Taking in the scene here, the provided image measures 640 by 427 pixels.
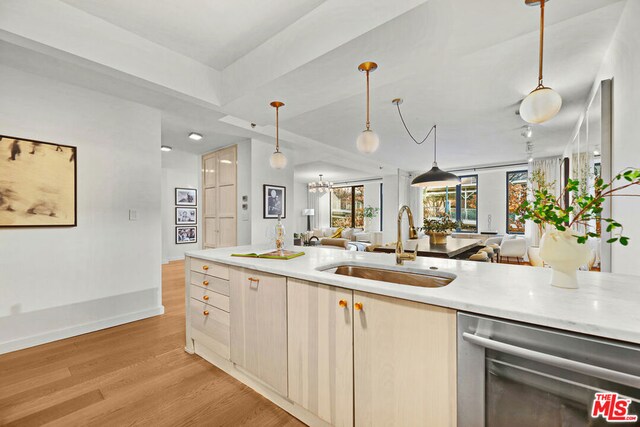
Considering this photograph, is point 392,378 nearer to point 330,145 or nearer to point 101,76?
point 101,76

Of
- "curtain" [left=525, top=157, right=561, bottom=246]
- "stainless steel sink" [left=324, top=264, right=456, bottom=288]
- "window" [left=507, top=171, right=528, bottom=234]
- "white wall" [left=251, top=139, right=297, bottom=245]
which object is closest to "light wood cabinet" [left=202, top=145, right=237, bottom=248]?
"white wall" [left=251, top=139, right=297, bottom=245]

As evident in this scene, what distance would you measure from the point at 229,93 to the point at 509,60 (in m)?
2.50

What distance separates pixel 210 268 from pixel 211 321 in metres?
0.41

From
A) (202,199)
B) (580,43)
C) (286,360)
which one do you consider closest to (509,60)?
(580,43)

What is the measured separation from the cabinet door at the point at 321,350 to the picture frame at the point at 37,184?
2.60 m

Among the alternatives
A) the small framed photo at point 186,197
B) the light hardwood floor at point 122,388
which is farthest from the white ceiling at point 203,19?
the small framed photo at point 186,197

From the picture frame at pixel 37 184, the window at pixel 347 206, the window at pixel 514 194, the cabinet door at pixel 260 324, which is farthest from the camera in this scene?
the window at pixel 347 206

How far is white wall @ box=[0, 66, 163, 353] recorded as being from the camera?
2482 mm

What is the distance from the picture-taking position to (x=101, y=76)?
2.56 meters

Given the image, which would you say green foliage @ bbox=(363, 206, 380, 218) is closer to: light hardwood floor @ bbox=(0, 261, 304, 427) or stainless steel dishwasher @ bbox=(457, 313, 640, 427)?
light hardwood floor @ bbox=(0, 261, 304, 427)

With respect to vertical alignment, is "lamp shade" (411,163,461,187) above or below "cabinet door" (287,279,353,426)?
above

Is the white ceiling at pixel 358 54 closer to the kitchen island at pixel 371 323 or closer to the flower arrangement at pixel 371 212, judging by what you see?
the kitchen island at pixel 371 323

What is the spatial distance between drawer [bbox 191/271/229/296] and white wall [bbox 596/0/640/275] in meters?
2.37

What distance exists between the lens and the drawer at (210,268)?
2.03 metres
